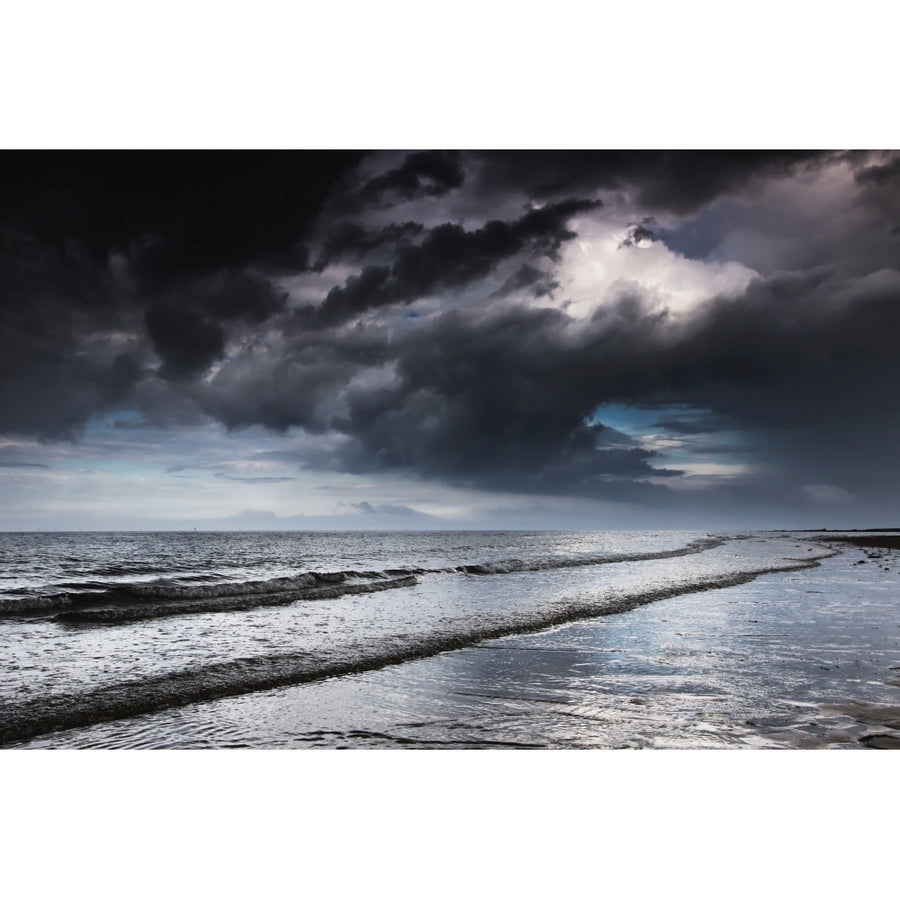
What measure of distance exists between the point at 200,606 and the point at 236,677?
7444mm

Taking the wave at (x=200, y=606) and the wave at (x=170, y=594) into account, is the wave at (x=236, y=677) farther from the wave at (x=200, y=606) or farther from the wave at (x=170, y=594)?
the wave at (x=170, y=594)

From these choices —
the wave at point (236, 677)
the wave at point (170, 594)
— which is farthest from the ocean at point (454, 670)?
the wave at point (170, 594)

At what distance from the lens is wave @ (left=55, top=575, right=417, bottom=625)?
11629 millimetres

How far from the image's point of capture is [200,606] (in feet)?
43.8

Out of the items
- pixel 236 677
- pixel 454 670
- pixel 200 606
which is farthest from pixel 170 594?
pixel 454 670

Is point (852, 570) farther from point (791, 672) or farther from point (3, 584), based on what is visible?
point (3, 584)

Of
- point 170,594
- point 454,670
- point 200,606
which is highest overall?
point 454,670

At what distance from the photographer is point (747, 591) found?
1509 centimetres

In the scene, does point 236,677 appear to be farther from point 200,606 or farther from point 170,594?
point 170,594

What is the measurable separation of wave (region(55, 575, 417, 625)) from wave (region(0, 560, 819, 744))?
17.8 ft

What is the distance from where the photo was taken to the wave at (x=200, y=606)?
458 inches

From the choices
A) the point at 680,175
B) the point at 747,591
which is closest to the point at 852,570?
the point at 747,591

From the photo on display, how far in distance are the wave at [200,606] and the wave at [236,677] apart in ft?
17.8
